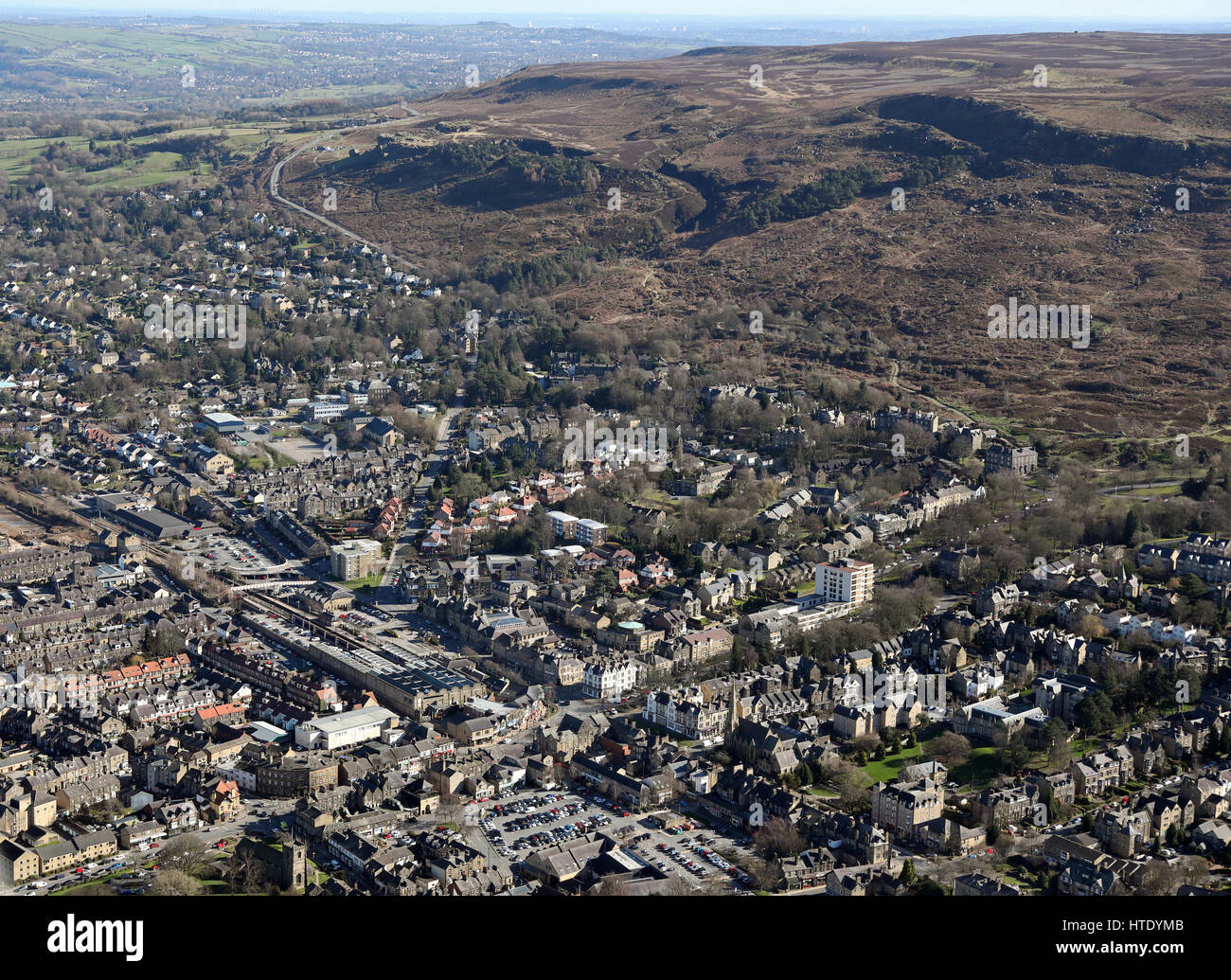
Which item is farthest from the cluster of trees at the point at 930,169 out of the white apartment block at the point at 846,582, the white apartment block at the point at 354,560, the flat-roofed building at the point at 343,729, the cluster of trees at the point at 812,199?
the flat-roofed building at the point at 343,729

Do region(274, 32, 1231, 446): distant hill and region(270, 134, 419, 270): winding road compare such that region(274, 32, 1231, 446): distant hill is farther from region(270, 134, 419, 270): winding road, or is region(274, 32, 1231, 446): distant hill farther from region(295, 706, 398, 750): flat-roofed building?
region(295, 706, 398, 750): flat-roofed building

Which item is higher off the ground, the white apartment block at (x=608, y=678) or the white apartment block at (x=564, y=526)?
the white apartment block at (x=564, y=526)

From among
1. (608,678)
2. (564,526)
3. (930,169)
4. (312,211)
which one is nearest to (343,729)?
(608,678)

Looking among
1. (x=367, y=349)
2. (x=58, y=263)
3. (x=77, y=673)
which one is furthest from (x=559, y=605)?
(x=58, y=263)

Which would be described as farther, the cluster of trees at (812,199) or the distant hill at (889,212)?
the cluster of trees at (812,199)

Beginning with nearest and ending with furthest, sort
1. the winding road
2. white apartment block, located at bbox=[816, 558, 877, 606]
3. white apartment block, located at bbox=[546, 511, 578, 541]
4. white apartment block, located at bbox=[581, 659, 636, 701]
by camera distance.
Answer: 1. white apartment block, located at bbox=[581, 659, 636, 701]
2. white apartment block, located at bbox=[816, 558, 877, 606]
3. white apartment block, located at bbox=[546, 511, 578, 541]
4. the winding road

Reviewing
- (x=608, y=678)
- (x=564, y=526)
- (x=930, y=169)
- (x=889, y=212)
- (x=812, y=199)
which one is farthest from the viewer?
(x=930, y=169)

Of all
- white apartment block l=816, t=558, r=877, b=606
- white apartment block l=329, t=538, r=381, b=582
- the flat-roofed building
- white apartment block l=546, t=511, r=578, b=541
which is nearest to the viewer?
the flat-roofed building

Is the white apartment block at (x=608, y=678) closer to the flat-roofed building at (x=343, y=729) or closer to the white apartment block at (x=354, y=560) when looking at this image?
the flat-roofed building at (x=343, y=729)

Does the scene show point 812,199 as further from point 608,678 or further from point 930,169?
point 608,678

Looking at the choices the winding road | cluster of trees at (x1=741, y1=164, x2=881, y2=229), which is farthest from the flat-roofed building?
cluster of trees at (x1=741, y1=164, x2=881, y2=229)
